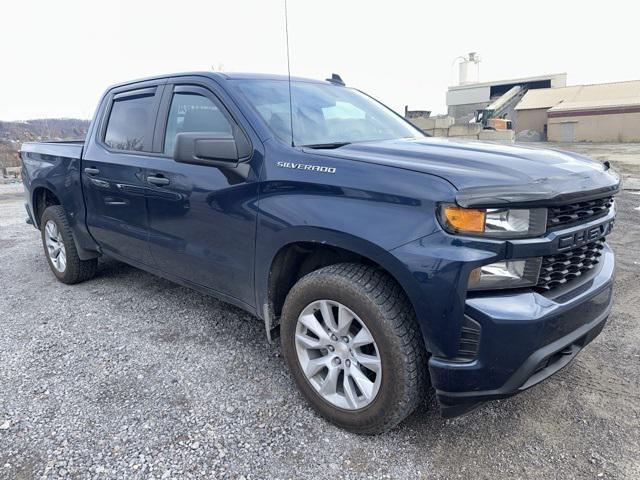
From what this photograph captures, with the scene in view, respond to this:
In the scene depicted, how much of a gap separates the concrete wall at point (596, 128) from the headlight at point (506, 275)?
36456mm

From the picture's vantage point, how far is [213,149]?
8.63ft

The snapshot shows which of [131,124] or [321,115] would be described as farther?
[131,124]

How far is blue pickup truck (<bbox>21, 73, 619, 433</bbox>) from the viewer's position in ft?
6.51

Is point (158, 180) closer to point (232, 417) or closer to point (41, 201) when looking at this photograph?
point (232, 417)

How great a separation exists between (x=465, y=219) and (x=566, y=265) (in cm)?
61

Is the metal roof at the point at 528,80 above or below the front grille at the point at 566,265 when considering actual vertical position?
above

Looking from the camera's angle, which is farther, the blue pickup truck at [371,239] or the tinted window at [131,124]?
the tinted window at [131,124]

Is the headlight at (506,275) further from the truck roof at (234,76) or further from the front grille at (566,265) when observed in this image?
the truck roof at (234,76)

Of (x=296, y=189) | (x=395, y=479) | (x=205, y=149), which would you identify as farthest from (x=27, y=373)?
(x=395, y=479)

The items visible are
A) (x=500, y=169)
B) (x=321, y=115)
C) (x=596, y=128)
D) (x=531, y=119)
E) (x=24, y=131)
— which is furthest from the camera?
(x=531, y=119)

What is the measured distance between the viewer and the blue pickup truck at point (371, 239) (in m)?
1.98

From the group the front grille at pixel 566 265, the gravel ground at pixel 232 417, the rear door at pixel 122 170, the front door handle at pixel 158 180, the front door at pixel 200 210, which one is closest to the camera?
the front grille at pixel 566 265

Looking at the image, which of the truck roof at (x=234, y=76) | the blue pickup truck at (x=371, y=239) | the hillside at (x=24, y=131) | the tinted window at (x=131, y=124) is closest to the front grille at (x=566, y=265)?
the blue pickup truck at (x=371, y=239)

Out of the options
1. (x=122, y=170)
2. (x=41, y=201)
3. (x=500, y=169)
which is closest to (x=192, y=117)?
(x=122, y=170)
